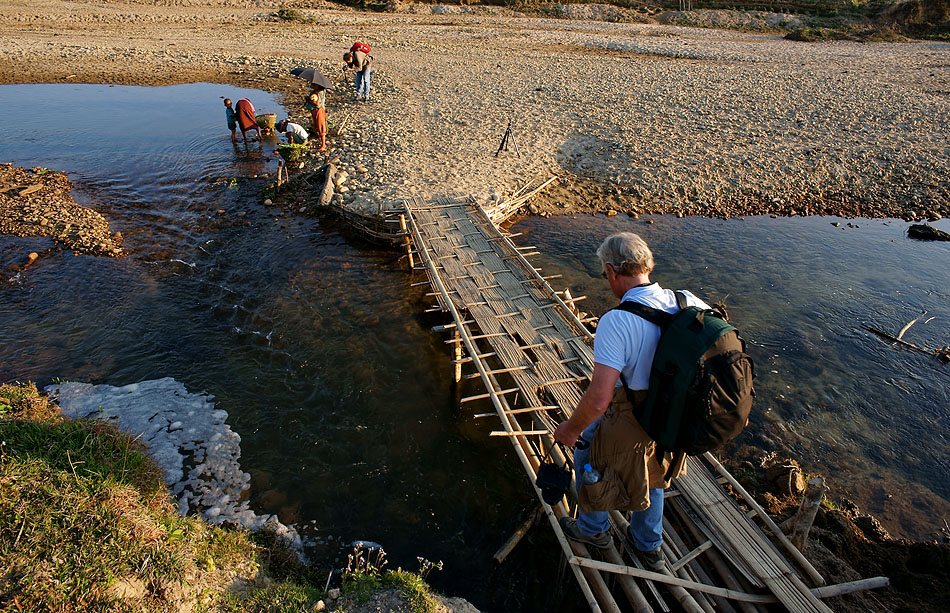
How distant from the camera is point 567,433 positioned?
3.64 m

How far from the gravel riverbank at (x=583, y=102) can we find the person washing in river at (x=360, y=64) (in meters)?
0.62

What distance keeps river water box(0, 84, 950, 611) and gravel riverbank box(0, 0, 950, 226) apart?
5.13 feet

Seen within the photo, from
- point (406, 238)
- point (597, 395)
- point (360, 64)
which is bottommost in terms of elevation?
point (406, 238)

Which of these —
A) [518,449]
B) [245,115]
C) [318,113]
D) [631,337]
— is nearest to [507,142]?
[318,113]

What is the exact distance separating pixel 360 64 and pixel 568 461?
16988 mm

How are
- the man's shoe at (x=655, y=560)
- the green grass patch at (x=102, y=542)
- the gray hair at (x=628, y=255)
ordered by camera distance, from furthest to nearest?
the man's shoe at (x=655, y=560)
the green grass patch at (x=102, y=542)
the gray hair at (x=628, y=255)

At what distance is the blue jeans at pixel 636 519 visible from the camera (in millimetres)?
4074

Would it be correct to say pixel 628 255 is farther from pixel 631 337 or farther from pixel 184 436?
pixel 184 436

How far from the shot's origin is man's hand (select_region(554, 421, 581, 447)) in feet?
11.7

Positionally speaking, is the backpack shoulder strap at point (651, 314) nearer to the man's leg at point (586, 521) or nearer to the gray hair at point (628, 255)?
the gray hair at point (628, 255)

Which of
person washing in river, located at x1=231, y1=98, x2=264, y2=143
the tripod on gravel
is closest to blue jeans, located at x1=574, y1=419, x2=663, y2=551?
the tripod on gravel

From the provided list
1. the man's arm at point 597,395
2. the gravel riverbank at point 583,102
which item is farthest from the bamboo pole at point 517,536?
the gravel riverbank at point 583,102

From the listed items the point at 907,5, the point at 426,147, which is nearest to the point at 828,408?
the point at 426,147

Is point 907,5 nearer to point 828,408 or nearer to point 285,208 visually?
point 828,408
